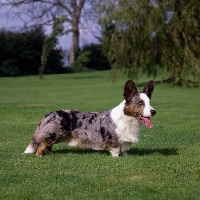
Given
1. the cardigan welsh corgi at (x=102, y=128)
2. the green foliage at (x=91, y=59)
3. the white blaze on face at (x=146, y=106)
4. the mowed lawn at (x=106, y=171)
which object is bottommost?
the green foliage at (x=91, y=59)

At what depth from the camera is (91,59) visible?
6412cm

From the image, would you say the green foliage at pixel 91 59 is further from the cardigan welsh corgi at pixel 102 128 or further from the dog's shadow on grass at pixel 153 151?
the cardigan welsh corgi at pixel 102 128

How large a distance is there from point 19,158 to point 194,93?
69.5ft

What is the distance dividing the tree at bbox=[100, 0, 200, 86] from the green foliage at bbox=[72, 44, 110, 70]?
3123 centimetres

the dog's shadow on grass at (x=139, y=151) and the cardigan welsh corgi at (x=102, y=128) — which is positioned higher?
the cardigan welsh corgi at (x=102, y=128)

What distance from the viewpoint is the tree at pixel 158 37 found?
98.7 feet

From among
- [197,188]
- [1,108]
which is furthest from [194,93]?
[197,188]

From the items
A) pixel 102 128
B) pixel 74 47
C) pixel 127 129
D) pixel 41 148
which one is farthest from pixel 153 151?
pixel 74 47

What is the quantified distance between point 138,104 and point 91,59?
183 ft

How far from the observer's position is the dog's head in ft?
28.1

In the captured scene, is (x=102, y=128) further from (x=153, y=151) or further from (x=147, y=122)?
(x=153, y=151)

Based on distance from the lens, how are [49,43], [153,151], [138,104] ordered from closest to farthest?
[138,104] → [153,151] → [49,43]

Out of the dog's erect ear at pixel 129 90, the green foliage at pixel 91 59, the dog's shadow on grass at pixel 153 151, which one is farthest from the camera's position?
the green foliage at pixel 91 59

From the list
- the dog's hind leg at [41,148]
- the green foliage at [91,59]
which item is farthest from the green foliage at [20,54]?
the dog's hind leg at [41,148]
